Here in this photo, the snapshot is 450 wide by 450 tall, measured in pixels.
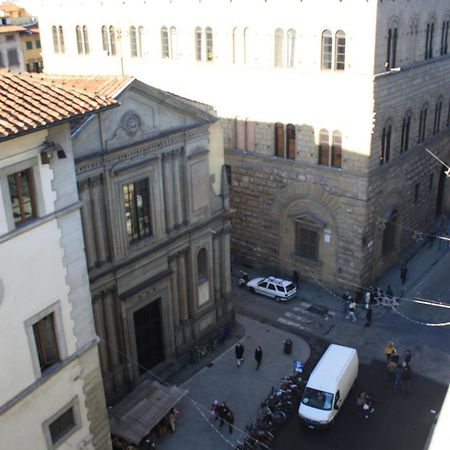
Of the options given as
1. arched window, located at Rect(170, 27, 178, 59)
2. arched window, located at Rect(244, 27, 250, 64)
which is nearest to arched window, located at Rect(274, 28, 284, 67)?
arched window, located at Rect(244, 27, 250, 64)

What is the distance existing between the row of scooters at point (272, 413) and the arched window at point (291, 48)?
18.2 metres

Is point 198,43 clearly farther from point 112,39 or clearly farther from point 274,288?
point 274,288

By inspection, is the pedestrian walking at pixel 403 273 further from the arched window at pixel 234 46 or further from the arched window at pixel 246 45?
the arched window at pixel 234 46

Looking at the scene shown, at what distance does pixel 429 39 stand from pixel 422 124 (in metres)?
5.54

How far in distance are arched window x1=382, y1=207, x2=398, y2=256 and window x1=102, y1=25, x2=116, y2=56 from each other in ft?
79.2

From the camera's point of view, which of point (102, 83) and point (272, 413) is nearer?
point (102, 83)

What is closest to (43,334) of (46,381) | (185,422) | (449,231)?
(46,381)

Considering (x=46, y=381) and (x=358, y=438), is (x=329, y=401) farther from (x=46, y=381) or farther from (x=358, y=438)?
(x=46, y=381)

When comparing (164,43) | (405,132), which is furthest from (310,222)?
(164,43)

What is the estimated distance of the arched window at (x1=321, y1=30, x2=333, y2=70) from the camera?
34094mm

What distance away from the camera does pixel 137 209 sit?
26.9m

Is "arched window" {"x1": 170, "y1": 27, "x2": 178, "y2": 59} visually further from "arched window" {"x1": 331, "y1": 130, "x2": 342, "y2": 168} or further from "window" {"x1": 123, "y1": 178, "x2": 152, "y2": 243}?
"window" {"x1": 123, "y1": 178, "x2": 152, "y2": 243}

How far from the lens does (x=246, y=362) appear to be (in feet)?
104

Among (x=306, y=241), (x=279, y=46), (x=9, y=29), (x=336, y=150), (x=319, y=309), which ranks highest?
(x=279, y=46)
